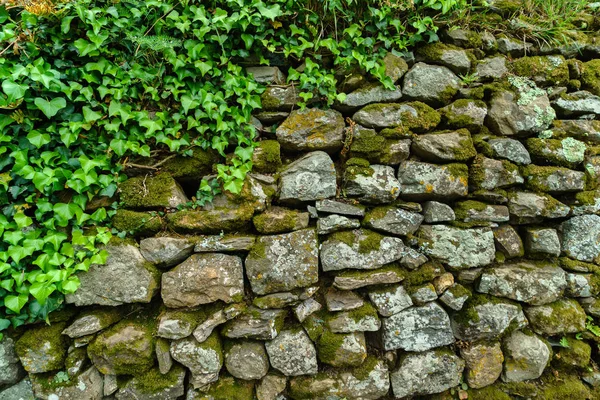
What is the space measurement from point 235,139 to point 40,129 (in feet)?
4.46

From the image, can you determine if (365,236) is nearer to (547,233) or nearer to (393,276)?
(393,276)

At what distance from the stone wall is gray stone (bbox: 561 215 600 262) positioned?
0.06 ft

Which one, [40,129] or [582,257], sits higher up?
[40,129]

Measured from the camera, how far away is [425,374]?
246 centimetres

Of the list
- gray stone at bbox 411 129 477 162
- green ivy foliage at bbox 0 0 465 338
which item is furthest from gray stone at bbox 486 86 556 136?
green ivy foliage at bbox 0 0 465 338

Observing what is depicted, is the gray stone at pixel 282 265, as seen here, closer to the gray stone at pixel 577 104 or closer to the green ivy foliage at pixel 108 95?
the green ivy foliage at pixel 108 95

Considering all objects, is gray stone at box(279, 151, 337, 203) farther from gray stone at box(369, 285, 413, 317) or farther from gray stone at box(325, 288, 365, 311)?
gray stone at box(369, 285, 413, 317)

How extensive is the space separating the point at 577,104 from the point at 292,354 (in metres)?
3.42

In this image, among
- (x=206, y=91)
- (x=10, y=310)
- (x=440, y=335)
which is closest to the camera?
(x=10, y=310)

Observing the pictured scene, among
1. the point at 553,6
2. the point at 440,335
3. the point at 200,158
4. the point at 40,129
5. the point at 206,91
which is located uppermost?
the point at 553,6

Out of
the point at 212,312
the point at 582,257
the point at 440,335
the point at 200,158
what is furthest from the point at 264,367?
the point at 582,257

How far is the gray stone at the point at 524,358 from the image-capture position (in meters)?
2.56

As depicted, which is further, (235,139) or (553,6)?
(553,6)

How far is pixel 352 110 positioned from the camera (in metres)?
2.57
